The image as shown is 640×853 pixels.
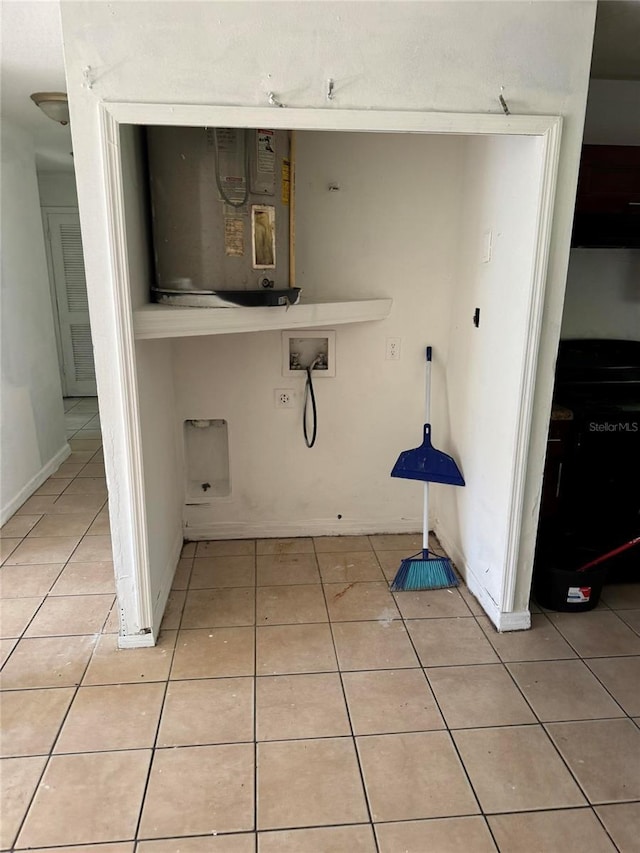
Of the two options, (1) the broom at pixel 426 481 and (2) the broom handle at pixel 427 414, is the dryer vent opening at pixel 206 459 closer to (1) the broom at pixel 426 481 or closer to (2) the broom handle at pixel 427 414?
(1) the broom at pixel 426 481

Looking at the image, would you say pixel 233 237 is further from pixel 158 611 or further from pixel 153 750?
pixel 153 750

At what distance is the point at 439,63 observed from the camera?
1853 millimetres

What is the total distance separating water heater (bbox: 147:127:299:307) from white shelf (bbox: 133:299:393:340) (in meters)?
0.07

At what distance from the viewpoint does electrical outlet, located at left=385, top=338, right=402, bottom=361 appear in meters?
2.93

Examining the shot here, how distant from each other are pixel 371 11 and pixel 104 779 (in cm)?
243

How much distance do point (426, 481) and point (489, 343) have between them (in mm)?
738

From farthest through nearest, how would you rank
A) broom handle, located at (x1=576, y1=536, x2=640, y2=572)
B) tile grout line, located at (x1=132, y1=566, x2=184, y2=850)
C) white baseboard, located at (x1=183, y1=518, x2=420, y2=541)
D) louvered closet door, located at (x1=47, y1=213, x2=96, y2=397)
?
louvered closet door, located at (x1=47, y1=213, x2=96, y2=397), white baseboard, located at (x1=183, y1=518, x2=420, y2=541), broom handle, located at (x1=576, y1=536, x2=640, y2=572), tile grout line, located at (x1=132, y1=566, x2=184, y2=850)

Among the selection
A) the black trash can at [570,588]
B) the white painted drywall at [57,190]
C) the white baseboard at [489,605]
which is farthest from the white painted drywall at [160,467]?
the white painted drywall at [57,190]

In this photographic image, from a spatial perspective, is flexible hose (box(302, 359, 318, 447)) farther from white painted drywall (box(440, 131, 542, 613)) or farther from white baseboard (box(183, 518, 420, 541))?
white painted drywall (box(440, 131, 542, 613))

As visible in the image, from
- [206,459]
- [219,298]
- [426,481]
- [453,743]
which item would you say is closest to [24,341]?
[206,459]

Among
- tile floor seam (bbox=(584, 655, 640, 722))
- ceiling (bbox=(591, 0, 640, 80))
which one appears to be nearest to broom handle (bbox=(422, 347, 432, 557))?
tile floor seam (bbox=(584, 655, 640, 722))

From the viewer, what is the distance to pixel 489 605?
96.7 inches

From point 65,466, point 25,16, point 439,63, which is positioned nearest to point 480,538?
point 439,63

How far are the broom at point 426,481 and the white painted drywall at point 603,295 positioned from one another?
78 centimetres
